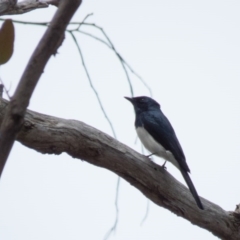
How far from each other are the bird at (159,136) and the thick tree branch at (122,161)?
448 mm

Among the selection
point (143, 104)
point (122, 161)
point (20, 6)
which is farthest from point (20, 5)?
point (143, 104)

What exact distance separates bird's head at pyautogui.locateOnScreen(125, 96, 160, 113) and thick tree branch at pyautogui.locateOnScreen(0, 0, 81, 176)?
4.84 meters

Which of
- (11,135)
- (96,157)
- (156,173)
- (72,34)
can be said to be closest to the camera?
(11,135)

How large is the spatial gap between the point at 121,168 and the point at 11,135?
107 inches

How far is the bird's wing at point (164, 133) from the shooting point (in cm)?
516

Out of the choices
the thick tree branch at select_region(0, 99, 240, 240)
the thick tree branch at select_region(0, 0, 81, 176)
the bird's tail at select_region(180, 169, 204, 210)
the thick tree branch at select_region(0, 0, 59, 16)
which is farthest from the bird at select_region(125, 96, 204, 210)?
the thick tree branch at select_region(0, 0, 81, 176)

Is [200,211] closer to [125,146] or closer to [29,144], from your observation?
[125,146]

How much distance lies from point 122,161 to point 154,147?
61.5 inches

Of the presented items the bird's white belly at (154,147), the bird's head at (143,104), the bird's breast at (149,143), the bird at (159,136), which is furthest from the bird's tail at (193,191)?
the bird's head at (143,104)

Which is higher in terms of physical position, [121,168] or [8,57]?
[121,168]

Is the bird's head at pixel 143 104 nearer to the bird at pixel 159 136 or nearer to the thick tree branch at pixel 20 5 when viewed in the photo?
the bird at pixel 159 136

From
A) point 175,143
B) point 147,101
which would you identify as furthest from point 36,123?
point 147,101

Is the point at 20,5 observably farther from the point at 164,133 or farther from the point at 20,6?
the point at 164,133

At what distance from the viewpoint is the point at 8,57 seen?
1.57 meters
